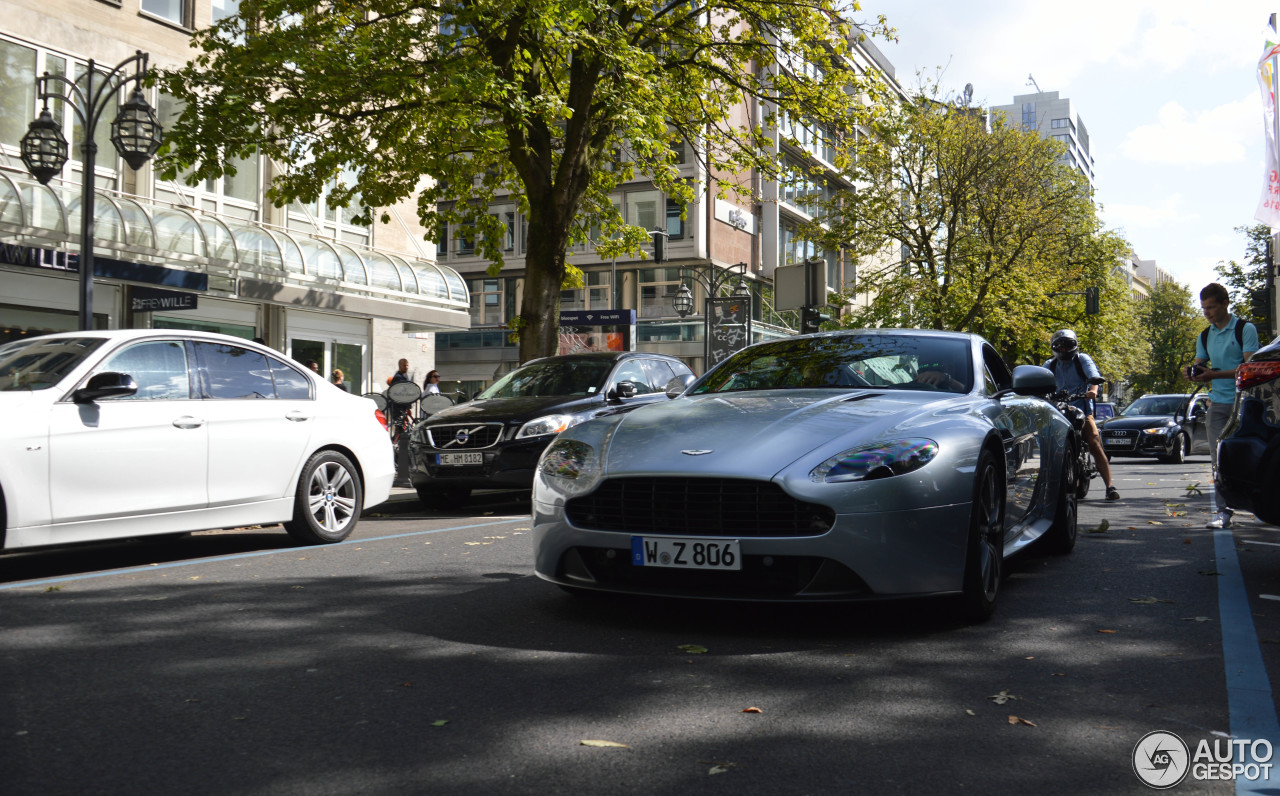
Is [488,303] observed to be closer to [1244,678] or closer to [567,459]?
[567,459]

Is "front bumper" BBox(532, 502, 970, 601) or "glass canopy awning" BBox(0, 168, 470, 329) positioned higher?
"glass canopy awning" BBox(0, 168, 470, 329)

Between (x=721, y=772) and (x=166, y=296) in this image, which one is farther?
(x=166, y=296)

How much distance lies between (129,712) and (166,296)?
13506mm

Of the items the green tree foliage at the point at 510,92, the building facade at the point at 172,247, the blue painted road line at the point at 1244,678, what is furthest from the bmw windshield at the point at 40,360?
the building facade at the point at 172,247

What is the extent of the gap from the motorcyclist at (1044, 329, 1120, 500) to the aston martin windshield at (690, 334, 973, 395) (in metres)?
5.50

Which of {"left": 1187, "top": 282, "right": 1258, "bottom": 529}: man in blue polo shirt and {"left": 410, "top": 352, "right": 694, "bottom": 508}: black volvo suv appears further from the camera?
{"left": 410, "top": 352, "right": 694, "bottom": 508}: black volvo suv

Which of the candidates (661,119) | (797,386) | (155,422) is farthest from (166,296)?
(797,386)

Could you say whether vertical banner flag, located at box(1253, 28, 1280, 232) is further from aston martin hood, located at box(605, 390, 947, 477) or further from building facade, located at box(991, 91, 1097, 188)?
building facade, located at box(991, 91, 1097, 188)

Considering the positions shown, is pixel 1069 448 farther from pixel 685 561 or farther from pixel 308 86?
pixel 308 86

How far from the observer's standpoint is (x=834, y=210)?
42.0 metres

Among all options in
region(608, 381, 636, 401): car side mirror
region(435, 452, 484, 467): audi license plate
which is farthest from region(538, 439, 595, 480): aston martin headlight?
region(608, 381, 636, 401): car side mirror

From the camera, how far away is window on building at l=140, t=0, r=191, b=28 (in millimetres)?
21987

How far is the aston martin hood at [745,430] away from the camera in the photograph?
190 inches

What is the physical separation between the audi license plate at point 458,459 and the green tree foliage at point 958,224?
2872cm
